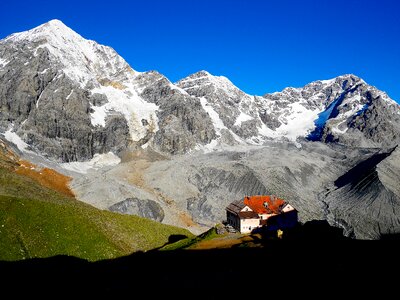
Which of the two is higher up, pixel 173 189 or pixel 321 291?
pixel 173 189

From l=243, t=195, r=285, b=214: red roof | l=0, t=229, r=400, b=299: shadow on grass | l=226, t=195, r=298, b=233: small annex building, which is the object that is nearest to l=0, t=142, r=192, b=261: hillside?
l=0, t=229, r=400, b=299: shadow on grass

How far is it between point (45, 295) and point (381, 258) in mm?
25304

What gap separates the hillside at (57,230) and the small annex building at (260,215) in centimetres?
2778

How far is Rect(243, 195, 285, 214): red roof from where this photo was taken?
8431 cm

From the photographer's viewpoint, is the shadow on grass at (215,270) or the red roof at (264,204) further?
the red roof at (264,204)

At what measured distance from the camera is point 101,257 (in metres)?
43.3

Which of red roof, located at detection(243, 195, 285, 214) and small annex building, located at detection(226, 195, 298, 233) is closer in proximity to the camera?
small annex building, located at detection(226, 195, 298, 233)

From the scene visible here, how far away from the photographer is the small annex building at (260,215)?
266ft

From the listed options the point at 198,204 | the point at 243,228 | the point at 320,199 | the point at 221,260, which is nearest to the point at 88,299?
the point at 221,260

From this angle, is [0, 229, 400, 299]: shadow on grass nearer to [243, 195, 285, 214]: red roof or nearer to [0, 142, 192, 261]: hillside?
[0, 142, 192, 261]: hillside

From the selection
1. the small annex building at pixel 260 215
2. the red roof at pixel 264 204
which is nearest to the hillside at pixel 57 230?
the small annex building at pixel 260 215

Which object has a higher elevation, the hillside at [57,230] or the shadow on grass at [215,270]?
the hillside at [57,230]

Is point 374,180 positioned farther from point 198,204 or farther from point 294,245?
point 294,245

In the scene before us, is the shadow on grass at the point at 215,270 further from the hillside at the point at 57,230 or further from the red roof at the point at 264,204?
the red roof at the point at 264,204
